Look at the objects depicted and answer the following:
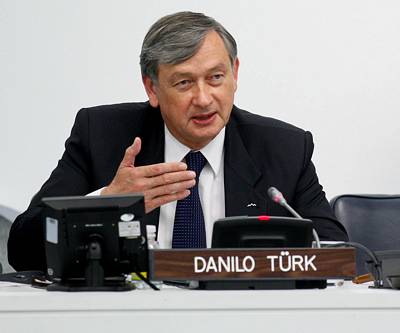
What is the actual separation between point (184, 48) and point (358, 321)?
4.23 ft

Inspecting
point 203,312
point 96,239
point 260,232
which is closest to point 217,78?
point 260,232

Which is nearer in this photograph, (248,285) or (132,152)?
(248,285)

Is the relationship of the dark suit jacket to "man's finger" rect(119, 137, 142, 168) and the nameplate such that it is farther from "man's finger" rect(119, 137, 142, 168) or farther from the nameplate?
the nameplate

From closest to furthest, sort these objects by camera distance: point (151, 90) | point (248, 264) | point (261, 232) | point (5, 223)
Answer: point (248, 264)
point (261, 232)
point (151, 90)
point (5, 223)

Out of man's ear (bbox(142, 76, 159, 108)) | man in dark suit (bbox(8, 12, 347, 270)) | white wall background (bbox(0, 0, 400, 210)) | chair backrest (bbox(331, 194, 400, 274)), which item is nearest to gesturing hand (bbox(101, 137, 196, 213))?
man in dark suit (bbox(8, 12, 347, 270))

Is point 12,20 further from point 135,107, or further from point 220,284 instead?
point 220,284

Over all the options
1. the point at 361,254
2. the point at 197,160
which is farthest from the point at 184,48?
Result: the point at 361,254

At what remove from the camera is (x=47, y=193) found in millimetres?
2836

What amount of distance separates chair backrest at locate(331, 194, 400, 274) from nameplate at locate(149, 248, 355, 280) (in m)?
1.08

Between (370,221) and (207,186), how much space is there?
0.55 meters

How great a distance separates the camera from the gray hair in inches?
110

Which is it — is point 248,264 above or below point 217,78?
below

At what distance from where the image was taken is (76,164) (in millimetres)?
2934

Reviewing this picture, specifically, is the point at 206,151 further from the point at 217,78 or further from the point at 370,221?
the point at 370,221
